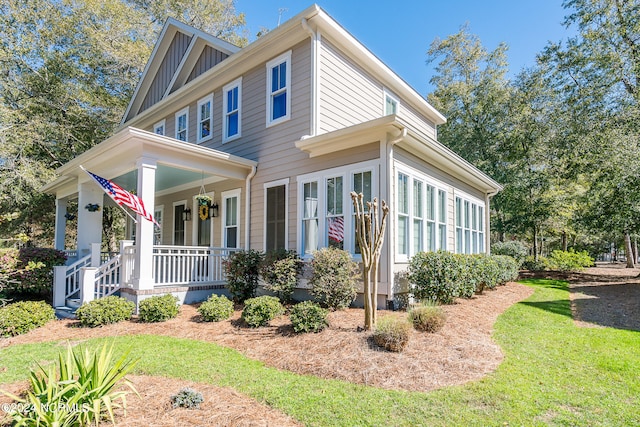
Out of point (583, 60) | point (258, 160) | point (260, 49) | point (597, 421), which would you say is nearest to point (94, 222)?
point (258, 160)

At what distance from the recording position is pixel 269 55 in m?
9.38

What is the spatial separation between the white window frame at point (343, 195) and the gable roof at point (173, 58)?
5419 millimetres

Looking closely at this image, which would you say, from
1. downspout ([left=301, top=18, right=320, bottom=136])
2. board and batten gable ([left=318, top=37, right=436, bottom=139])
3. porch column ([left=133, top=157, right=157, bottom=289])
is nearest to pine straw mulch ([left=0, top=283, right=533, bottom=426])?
porch column ([left=133, top=157, right=157, bottom=289])

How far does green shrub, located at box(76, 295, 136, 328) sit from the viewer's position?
6.51 m

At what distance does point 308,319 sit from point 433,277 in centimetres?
296

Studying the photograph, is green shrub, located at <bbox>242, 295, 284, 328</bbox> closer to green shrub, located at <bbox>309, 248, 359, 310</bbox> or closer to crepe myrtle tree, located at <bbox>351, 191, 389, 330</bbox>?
green shrub, located at <bbox>309, 248, 359, 310</bbox>

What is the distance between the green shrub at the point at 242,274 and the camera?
812 centimetres

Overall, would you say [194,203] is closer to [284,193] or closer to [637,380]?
[284,193]

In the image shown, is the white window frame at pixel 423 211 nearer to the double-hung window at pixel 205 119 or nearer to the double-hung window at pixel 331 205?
the double-hung window at pixel 331 205

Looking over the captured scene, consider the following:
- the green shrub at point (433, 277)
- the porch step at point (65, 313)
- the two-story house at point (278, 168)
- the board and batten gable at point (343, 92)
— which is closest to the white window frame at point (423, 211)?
the two-story house at point (278, 168)

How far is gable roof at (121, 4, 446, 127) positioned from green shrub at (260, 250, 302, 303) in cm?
525

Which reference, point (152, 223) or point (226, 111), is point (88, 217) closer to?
point (152, 223)

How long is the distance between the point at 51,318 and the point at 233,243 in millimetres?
4434

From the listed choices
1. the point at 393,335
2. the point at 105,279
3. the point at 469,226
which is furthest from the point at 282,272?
the point at 469,226
